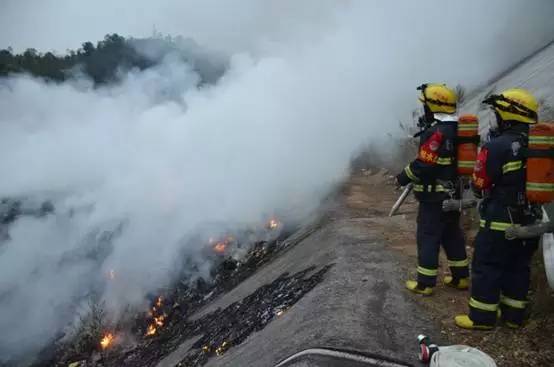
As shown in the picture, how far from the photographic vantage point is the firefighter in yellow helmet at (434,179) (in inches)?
167

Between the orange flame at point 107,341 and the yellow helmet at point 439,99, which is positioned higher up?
the yellow helmet at point 439,99

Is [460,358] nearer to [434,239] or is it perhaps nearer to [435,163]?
[434,239]

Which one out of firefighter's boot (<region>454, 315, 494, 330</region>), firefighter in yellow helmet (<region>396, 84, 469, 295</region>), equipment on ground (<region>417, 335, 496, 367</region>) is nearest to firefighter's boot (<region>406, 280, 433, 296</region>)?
firefighter in yellow helmet (<region>396, 84, 469, 295</region>)

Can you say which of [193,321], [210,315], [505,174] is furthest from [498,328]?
[193,321]

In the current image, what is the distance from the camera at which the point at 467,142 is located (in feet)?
13.8

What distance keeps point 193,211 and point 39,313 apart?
13.3 feet

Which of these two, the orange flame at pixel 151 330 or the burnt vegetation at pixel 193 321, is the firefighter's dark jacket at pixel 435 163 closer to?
the burnt vegetation at pixel 193 321

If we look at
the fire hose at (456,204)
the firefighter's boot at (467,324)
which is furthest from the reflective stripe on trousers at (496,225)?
the firefighter's boot at (467,324)

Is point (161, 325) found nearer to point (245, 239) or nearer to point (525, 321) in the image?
point (245, 239)

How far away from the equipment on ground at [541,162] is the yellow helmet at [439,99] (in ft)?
3.32

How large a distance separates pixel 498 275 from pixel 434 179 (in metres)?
1.10

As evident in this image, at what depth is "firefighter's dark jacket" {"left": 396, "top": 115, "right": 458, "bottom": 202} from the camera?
4227 millimetres

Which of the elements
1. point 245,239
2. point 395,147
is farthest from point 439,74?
point 245,239

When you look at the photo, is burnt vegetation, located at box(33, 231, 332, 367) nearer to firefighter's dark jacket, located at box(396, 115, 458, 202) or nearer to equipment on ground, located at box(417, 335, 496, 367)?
firefighter's dark jacket, located at box(396, 115, 458, 202)
